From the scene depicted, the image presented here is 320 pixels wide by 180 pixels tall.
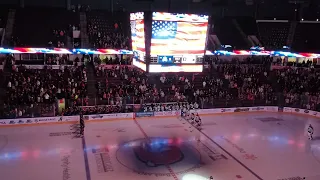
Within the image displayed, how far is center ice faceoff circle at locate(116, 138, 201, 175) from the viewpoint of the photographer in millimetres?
15047

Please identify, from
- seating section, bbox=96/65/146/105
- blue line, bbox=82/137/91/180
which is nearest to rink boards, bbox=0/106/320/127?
seating section, bbox=96/65/146/105

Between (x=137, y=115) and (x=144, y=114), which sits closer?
(x=137, y=115)

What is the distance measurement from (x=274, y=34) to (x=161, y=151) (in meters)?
28.6

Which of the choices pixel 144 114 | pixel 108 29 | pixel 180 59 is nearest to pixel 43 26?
pixel 108 29

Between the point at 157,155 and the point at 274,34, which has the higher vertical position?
the point at 274,34

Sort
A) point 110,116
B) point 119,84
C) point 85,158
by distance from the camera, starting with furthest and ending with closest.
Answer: point 119,84 → point 110,116 → point 85,158

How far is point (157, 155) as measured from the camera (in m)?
16.6

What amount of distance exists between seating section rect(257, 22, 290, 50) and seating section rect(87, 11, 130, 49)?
55.4 feet

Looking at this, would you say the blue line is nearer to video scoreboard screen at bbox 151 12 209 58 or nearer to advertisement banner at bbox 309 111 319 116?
video scoreboard screen at bbox 151 12 209 58

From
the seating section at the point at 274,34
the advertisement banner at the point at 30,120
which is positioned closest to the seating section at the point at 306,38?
the seating section at the point at 274,34

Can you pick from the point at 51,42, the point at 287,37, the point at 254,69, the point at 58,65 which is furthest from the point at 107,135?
the point at 287,37

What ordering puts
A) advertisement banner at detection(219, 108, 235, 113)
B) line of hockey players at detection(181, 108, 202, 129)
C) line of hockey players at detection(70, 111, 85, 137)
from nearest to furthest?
line of hockey players at detection(70, 111, 85, 137)
line of hockey players at detection(181, 108, 202, 129)
advertisement banner at detection(219, 108, 235, 113)

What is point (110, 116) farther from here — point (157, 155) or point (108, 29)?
point (108, 29)

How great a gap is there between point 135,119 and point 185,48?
367 inches
